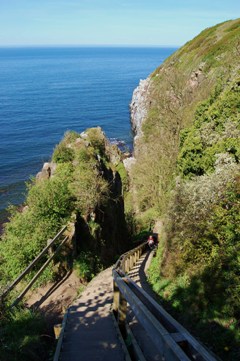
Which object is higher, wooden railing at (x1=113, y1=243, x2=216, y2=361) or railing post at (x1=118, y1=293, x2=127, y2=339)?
wooden railing at (x1=113, y1=243, x2=216, y2=361)

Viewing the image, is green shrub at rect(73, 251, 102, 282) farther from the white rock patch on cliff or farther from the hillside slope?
the white rock patch on cliff

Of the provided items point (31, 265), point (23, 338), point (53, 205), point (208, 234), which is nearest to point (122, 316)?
point (23, 338)

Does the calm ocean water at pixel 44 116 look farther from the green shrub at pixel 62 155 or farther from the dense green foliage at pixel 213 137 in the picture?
the dense green foliage at pixel 213 137

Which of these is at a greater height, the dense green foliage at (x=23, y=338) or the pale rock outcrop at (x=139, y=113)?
the pale rock outcrop at (x=139, y=113)

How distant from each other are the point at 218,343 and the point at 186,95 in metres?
25.0

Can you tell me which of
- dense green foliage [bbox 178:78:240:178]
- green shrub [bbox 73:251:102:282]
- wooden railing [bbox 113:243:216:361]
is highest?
dense green foliage [bbox 178:78:240:178]

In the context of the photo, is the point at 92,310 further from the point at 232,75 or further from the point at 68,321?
the point at 232,75

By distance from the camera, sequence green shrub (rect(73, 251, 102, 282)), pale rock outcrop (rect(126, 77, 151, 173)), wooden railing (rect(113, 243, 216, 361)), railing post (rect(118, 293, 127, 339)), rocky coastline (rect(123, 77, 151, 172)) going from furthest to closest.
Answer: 1. pale rock outcrop (rect(126, 77, 151, 173))
2. rocky coastline (rect(123, 77, 151, 172))
3. green shrub (rect(73, 251, 102, 282))
4. railing post (rect(118, 293, 127, 339))
5. wooden railing (rect(113, 243, 216, 361))

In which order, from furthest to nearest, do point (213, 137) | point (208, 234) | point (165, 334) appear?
1. point (213, 137)
2. point (208, 234)
3. point (165, 334)

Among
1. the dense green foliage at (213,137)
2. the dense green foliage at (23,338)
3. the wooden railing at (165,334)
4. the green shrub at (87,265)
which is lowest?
the green shrub at (87,265)

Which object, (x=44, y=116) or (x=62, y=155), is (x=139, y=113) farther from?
(x=62, y=155)

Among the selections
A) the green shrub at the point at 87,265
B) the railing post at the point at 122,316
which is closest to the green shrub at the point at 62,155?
the green shrub at the point at 87,265

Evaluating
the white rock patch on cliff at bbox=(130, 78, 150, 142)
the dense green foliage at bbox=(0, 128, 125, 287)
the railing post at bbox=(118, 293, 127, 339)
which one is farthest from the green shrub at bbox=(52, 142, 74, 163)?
the white rock patch on cliff at bbox=(130, 78, 150, 142)

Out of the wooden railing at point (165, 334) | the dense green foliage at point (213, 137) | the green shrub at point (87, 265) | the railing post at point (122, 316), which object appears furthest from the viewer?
the dense green foliage at point (213, 137)
